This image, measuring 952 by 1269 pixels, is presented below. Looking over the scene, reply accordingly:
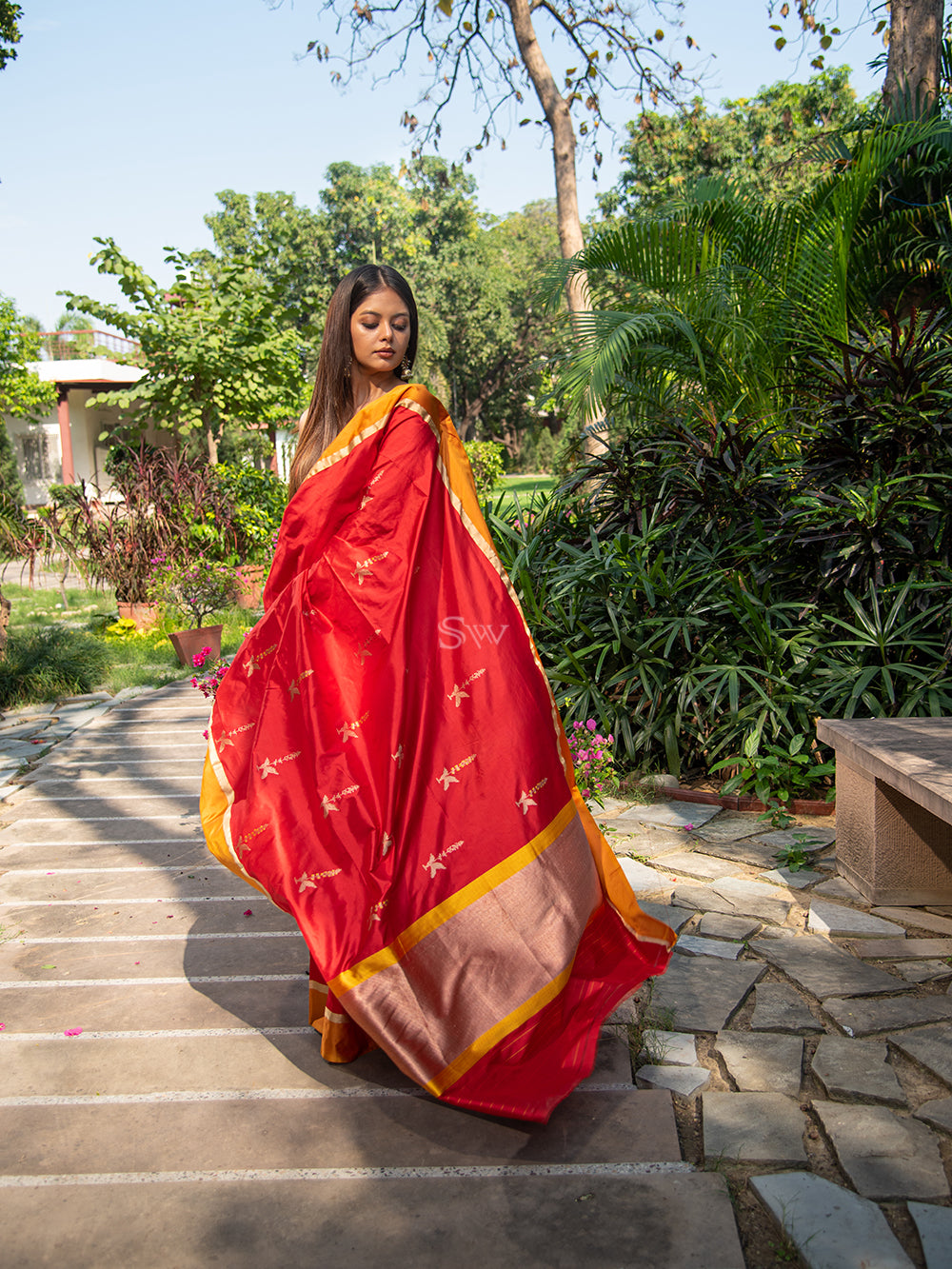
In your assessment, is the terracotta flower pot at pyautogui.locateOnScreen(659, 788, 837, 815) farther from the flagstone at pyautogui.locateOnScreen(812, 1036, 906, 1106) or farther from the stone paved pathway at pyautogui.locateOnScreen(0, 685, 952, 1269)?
the flagstone at pyautogui.locateOnScreen(812, 1036, 906, 1106)

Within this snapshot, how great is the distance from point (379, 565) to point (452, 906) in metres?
0.70

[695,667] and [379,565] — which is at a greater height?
[379,565]

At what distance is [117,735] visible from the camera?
5.41 m

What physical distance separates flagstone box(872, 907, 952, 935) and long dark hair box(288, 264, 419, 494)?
6.69ft

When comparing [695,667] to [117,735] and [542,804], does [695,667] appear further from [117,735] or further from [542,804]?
[117,735]

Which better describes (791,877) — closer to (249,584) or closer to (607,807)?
(607,807)

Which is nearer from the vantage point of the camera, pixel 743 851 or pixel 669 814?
pixel 743 851

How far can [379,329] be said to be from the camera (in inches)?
90.8

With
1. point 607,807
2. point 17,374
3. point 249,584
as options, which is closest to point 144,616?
point 249,584

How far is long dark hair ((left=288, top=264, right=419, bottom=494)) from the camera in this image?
2.31 metres

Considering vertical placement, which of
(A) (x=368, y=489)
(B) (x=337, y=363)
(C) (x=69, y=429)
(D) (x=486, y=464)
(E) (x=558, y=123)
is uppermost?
(E) (x=558, y=123)

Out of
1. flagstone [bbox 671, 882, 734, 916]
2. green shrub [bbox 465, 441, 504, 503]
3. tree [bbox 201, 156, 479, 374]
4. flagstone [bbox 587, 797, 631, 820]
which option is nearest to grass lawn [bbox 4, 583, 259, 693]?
flagstone [bbox 587, 797, 631, 820]

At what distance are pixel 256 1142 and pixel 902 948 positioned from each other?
5.69 feet

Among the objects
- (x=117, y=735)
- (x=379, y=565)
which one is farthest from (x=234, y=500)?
(x=379, y=565)
